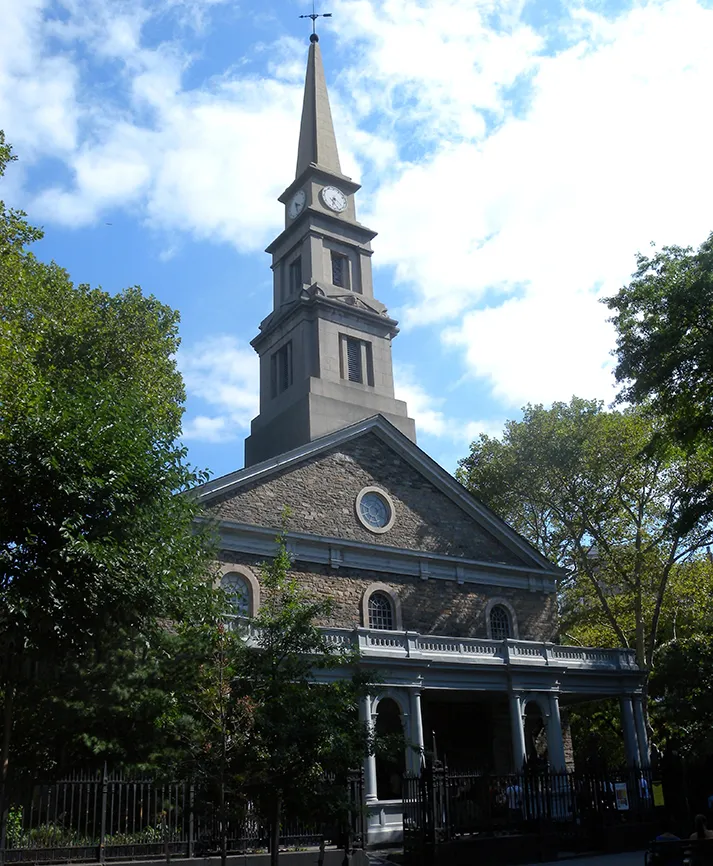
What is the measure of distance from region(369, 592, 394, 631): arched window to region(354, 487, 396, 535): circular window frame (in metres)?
2.17

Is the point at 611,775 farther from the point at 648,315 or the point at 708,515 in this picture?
the point at 648,315

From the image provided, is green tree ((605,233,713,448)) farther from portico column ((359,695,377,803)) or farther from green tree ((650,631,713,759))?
portico column ((359,695,377,803))

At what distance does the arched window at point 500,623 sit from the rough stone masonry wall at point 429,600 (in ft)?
1.44

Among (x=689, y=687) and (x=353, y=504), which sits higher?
(x=353, y=504)

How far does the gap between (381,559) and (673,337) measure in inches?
464

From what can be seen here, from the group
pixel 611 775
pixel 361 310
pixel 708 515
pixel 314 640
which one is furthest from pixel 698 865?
pixel 361 310

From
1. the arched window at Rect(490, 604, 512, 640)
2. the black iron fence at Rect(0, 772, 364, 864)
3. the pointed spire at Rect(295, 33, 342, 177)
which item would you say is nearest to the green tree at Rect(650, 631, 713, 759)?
the arched window at Rect(490, 604, 512, 640)

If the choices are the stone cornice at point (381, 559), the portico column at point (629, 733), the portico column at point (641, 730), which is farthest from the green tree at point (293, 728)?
the portico column at point (641, 730)

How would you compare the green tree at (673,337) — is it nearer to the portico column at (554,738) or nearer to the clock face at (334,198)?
the portico column at (554,738)

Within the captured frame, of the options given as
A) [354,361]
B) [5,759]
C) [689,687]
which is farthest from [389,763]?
[354,361]

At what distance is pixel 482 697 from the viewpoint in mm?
28625

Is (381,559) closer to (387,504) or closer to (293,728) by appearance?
(387,504)

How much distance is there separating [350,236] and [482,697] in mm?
22010

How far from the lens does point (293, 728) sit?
13.3 m
